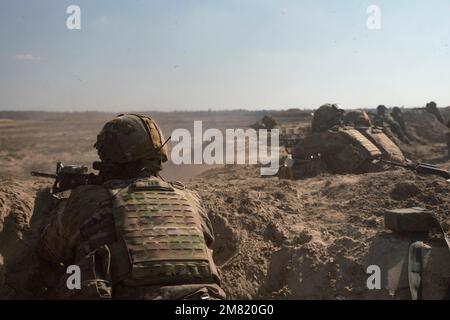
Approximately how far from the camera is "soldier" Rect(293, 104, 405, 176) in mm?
12953

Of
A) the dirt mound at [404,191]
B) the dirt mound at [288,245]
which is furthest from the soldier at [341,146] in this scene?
the dirt mound at [288,245]

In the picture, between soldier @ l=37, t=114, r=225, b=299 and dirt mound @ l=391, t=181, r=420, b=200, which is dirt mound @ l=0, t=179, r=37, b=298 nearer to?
soldier @ l=37, t=114, r=225, b=299

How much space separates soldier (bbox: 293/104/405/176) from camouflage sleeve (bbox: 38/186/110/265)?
29.7 feet

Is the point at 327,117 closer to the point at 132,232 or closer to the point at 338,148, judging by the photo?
the point at 338,148

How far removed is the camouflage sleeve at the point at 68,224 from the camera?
4219 mm

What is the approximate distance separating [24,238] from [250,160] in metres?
13.5

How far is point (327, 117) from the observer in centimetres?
1455

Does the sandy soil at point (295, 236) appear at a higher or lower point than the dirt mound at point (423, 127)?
lower

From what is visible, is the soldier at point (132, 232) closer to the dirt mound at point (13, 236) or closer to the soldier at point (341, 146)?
the dirt mound at point (13, 236)

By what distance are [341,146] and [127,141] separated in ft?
31.7

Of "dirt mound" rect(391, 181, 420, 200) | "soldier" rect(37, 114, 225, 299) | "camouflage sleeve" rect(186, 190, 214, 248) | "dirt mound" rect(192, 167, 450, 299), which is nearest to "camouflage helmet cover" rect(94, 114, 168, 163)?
"soldier" rect(37, 114, 225, 299)
